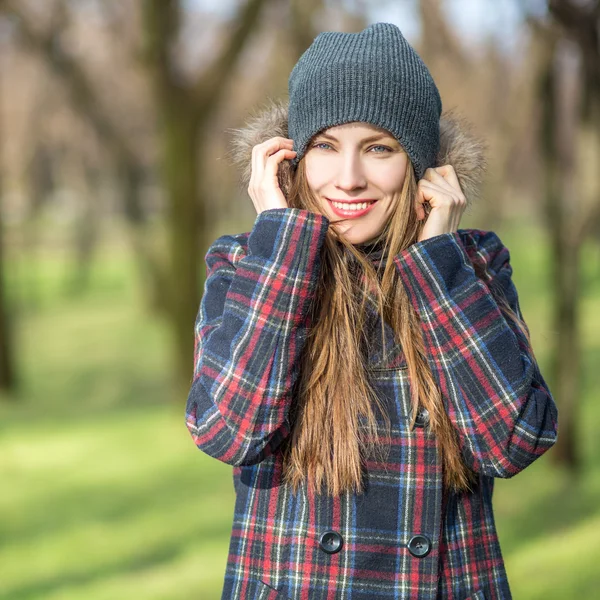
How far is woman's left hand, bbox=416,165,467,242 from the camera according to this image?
1.90m

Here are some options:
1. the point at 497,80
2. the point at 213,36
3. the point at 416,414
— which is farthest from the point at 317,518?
the point at 213,36

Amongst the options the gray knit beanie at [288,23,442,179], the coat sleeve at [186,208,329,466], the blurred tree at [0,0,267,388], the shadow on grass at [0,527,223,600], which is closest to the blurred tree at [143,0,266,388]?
the blurred tree at [0,0,267,388]

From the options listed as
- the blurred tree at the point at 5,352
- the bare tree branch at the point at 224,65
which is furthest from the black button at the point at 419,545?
the blurred tree at the point at 5,352

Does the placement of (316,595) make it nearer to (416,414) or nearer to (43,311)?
(416,414)

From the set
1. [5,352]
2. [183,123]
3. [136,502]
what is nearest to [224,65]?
[183,123]

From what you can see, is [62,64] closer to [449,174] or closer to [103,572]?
[103,572]

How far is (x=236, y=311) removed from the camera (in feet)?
5.90

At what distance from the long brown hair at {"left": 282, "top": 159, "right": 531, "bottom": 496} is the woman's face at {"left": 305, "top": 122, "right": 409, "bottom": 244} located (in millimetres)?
25

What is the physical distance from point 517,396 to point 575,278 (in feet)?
15.1

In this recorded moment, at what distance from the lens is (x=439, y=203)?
6.25 ft

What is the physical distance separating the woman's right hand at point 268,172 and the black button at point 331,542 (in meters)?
0.69

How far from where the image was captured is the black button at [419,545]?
181 cm

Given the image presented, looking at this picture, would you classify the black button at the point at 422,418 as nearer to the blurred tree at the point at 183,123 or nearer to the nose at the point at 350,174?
the nose at the point at 350,174

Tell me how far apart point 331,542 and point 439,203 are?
2.47 ft
